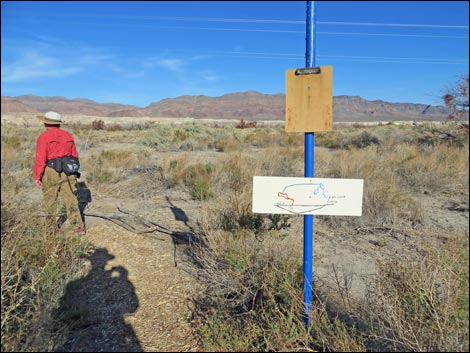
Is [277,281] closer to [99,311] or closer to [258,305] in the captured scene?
[258,305]

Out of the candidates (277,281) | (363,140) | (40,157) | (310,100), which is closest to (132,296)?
(277,281)

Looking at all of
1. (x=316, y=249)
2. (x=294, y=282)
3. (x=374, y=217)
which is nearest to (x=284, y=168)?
(x=374, y=217)

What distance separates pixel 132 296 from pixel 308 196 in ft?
7.18

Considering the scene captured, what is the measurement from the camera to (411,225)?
5980 millimetres

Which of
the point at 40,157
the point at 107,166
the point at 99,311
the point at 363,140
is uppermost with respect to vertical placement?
the point at 363,140

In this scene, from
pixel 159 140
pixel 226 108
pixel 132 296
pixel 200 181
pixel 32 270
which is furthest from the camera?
pixel 226 108

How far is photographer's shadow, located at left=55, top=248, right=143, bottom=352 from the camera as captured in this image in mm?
2918

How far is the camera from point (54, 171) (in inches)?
208

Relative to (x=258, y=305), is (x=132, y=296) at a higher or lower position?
lower

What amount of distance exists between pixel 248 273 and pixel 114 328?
1.31 m

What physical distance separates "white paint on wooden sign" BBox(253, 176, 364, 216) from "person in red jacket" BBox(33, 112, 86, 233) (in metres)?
3.51

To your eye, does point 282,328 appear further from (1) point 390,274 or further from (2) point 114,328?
(2) point 114,328

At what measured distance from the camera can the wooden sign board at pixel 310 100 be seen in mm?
2633

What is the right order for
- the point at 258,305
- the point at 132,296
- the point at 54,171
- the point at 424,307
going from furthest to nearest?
the point at 54,171, the point at 132,296, the point at 258,305, the point at 424,307
